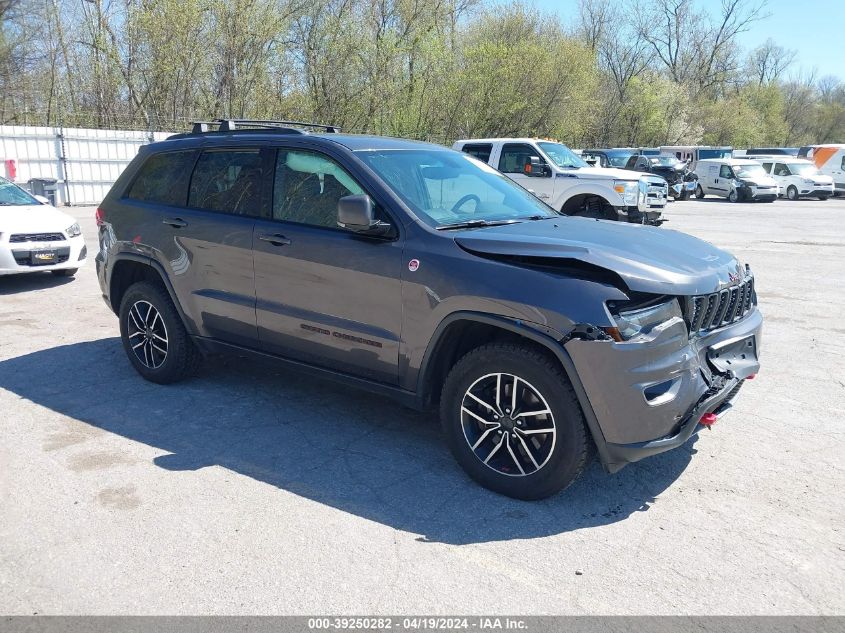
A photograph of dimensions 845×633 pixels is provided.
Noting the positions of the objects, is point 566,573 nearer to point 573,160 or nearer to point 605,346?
point 605,346

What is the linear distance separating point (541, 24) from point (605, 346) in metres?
40.7

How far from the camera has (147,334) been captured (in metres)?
5.48

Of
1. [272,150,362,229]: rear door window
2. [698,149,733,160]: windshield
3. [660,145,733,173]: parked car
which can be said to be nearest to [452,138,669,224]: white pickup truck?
[272,150,362,229]: rear door window

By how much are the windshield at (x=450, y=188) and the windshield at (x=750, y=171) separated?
26940mm

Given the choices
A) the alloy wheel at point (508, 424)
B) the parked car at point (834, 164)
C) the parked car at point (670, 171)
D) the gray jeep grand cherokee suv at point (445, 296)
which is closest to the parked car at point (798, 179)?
the parked car at point (834, 164)

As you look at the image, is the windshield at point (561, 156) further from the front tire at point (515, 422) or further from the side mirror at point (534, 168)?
the front tire at point (515, 422)

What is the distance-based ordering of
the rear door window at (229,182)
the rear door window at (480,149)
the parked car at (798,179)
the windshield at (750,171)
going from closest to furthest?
the rear door window at (229,182) < the rear door window at (480,149) < the windshield at (750,171) < the parked car at (798,179)

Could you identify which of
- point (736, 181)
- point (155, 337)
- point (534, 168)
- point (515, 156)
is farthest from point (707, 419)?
point (736, 181)

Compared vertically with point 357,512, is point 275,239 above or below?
above

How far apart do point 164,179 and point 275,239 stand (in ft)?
4.93

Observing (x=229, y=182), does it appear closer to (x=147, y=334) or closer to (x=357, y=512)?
(x=147, y=334)

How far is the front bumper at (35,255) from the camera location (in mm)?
8625

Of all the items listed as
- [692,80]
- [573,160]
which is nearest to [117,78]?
[573,160]

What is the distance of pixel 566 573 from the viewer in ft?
10.1
